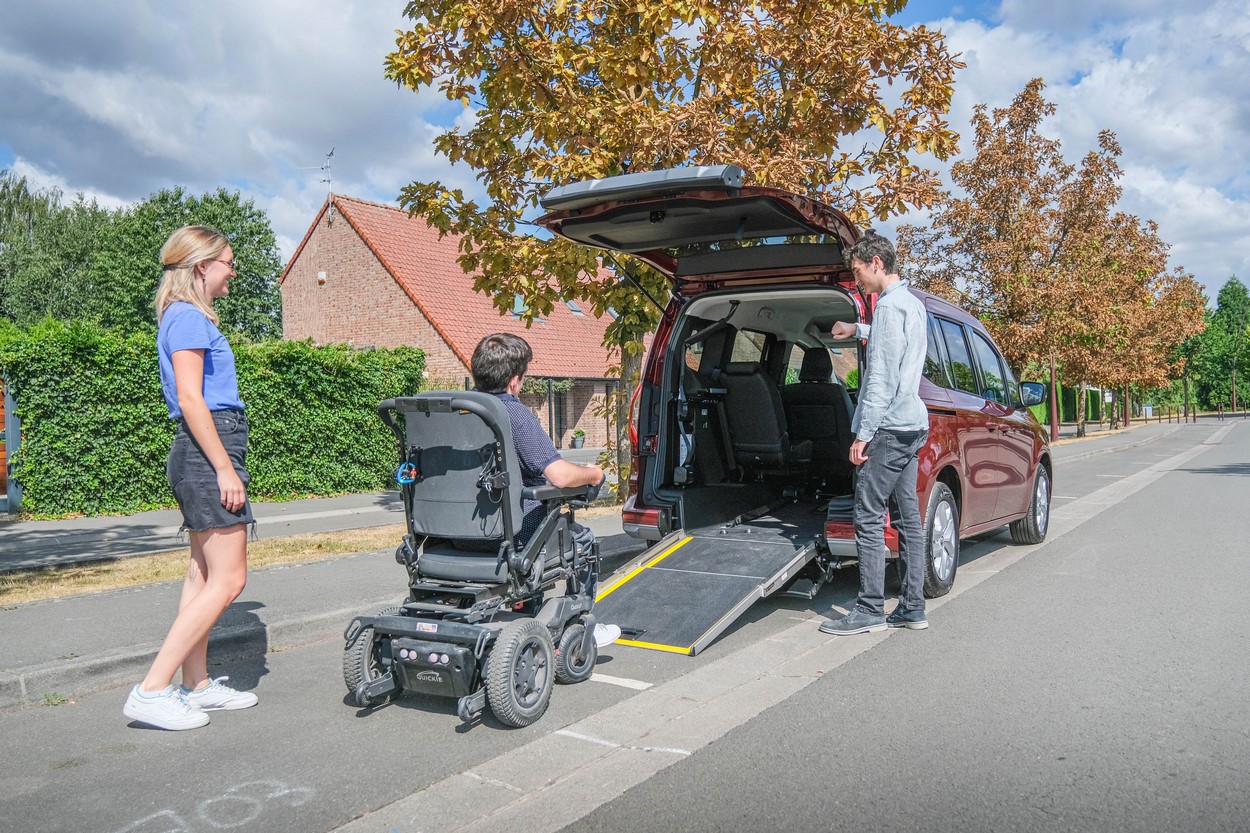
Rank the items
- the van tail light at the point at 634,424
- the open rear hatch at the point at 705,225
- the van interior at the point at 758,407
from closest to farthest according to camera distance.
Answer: the open rear hatch at the point at 705,225, the van tail light at the point at 634,424, the van interior at the point at 758,407

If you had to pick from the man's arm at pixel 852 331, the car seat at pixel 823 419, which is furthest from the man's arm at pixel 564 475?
the car seat at pixel 823 419

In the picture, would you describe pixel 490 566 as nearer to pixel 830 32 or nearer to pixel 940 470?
pixel 940 470

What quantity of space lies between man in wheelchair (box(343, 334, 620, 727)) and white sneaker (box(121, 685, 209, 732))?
0.64 metres

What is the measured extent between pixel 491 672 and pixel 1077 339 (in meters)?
25.2

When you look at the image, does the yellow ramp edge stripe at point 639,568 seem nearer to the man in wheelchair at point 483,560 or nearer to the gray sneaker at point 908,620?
the man in wheelchair at point 483,560

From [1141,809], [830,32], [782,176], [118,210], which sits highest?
[118,210]

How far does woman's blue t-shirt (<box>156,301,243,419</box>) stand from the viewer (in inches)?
152

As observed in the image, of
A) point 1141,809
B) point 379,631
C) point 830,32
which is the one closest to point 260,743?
point 379,631

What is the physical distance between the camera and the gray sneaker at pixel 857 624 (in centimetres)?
536

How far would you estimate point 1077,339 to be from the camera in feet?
83.7

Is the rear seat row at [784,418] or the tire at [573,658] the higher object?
the rear seat row at [784,418]

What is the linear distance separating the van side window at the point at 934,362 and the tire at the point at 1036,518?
2.40 meters

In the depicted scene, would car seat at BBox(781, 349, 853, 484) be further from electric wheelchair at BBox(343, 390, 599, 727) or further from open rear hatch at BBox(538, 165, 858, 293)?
electric wheelchair at BBox(343, 390, 599, 727)

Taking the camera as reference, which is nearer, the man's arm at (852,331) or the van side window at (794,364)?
the man's arm at (852,331)
